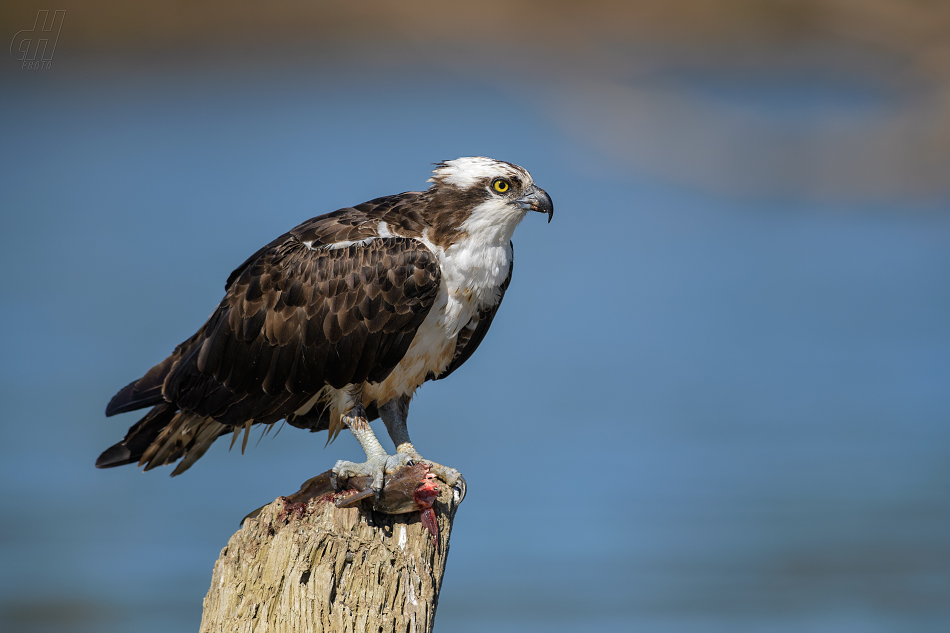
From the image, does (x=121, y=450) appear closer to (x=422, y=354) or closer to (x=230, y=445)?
(x=230, y=445)

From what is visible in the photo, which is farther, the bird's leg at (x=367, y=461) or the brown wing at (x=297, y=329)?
the brown wing at (x=297, y=329)

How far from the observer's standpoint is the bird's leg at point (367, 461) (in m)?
5.45

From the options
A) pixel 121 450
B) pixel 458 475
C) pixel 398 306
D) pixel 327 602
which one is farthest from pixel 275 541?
pixel 121 450

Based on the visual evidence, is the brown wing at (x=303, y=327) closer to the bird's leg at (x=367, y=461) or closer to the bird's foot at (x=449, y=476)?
the bird's leg at (x=367, y=461)

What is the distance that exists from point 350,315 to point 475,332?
1.22 m

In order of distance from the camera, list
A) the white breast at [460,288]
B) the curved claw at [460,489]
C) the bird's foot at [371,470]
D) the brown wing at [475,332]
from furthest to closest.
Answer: the brown wing at [475,332]
the white breast at [460,288]
the curved claw at [460,489]
the bird's foot at [371,470]

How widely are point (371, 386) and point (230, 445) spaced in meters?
1.39

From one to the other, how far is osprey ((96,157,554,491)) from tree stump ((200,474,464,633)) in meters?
0.68

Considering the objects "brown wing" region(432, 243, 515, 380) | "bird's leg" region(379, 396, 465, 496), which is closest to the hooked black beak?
"brown wing" region(432, 243, 515, 380)

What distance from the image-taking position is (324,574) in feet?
15.4

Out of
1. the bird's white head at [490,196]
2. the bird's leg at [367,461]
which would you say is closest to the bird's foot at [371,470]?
the bird's leg at [367,461]

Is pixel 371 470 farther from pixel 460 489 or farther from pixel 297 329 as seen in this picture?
pixel 297 329

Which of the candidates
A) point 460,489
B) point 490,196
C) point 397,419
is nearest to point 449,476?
point 460,489

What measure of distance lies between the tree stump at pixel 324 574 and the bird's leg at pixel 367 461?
234 millimetres
